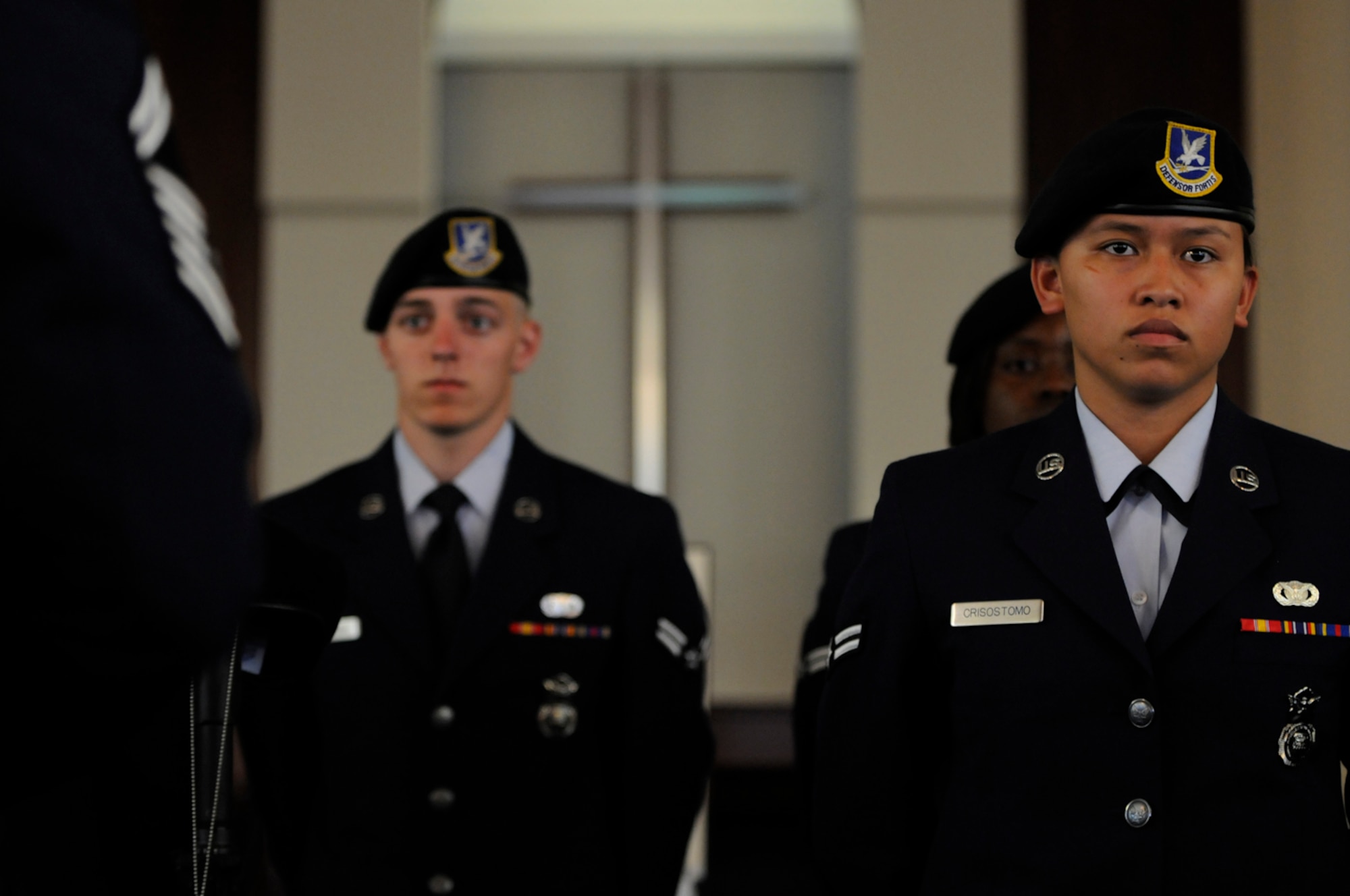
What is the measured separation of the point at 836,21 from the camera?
493 centimetres

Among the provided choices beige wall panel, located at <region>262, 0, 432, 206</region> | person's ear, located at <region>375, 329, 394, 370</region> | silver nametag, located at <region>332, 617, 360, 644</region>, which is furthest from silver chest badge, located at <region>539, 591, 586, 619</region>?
beige wall panel, located at <region>262, 0, 432, 206</region>

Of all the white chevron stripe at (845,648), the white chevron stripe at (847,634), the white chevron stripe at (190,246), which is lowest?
the white chevron stripe at (845,648)

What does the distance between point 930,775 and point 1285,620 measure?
44cm

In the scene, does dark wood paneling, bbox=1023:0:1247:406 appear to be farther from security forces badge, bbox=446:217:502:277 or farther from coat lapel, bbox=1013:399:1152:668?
coat lapel, bbox=1013:399:1152:668

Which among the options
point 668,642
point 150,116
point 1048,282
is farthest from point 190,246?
point 668,642

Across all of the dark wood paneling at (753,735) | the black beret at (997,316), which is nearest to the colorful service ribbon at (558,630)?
the black beret at (997,316)

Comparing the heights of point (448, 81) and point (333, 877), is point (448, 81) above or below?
above

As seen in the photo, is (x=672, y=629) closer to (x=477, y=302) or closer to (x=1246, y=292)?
(x=477, y=302)

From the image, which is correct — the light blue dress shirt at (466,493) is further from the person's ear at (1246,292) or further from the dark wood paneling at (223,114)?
the dark wood paneling at (223,114)

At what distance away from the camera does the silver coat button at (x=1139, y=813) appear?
1.42m

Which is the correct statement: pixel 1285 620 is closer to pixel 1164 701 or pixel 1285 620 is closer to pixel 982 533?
pixel 1164 701

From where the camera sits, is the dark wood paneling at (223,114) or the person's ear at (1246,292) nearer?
the person's ear at (1246,292)

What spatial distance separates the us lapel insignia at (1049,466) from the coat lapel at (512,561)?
1.10 m

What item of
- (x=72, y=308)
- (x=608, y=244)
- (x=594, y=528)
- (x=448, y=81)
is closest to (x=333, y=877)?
(x=594, y=528)
